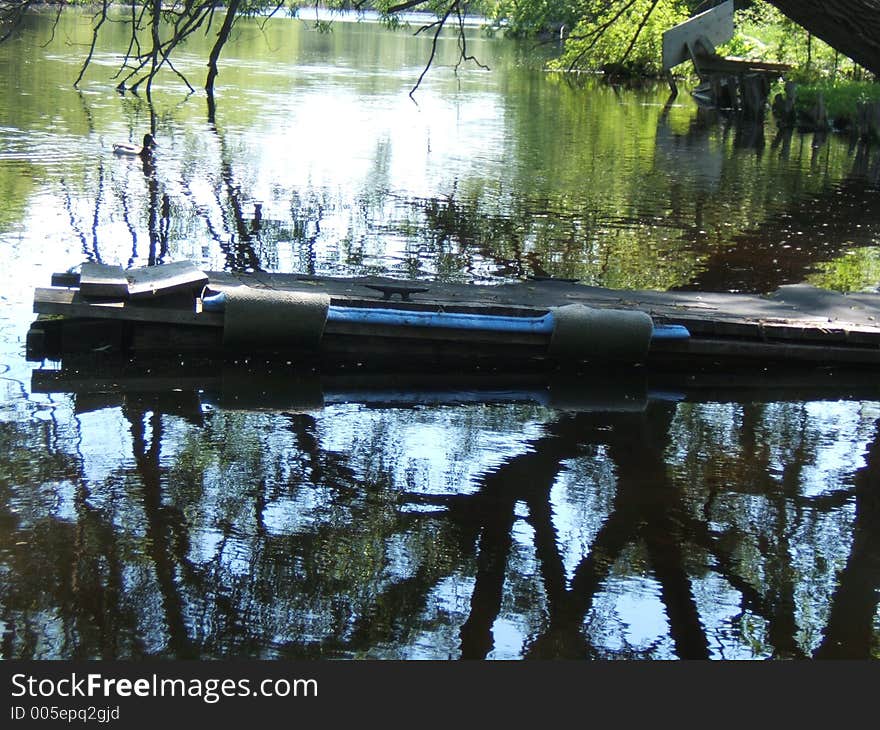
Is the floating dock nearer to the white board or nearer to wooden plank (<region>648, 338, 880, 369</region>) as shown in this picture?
wooden plank (<region>648, 338, 880, 369</region>)

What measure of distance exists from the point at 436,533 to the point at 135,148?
1436 cm

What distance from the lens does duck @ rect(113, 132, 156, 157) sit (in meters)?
18.5

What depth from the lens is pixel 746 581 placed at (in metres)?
6.04

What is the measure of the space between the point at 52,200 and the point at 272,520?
377 inches

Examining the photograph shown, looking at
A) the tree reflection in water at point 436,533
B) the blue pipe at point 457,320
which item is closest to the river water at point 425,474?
the tree reflection in water at point 436,533

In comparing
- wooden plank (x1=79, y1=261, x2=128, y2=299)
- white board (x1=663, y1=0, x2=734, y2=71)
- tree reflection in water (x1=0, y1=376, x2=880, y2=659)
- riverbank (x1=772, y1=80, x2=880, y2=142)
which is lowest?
tree reflection in water (x1=0, y1=376, x2=880, y2=659)

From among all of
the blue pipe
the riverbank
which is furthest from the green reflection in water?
the blue pipe

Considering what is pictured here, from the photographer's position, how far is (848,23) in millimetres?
4848

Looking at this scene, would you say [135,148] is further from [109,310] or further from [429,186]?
[109,310]

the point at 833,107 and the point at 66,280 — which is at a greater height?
the point at 833,107

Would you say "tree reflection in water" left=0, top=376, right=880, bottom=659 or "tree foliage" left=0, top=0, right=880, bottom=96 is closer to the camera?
"tree reflection in water" left=0, top=376, right=880, bottom=659

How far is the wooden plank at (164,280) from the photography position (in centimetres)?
899

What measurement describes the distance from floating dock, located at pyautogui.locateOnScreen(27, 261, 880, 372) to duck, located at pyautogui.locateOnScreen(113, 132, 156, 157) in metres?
9.26

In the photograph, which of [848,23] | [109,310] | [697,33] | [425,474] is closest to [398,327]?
[109,310]
